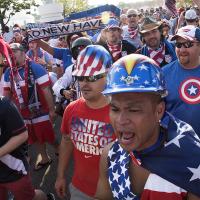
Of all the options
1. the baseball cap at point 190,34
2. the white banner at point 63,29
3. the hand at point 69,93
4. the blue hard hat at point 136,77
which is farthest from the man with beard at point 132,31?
the blue hard hat at point 136,77

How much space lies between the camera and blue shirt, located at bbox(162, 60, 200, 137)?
3.09 meters

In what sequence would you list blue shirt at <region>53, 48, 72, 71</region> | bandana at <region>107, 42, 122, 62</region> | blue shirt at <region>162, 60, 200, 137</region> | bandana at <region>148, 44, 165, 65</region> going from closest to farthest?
blue shirt at <region>162, 60, 200, 137</region> < bandana at <region>148, 44, 165, 65</region> < bandana at <region>107, 42, 122, 62</region> < blue shirt at <region>53, 48, 72, 71</region>

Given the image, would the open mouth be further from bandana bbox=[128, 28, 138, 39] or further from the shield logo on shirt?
bandana bbox=[128, 28, 138, 39]

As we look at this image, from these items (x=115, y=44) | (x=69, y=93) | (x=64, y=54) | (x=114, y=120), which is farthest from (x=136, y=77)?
(x=64, y=54)

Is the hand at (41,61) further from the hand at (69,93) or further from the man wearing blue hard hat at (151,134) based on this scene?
the man wearing blue hard hat at (151,134)

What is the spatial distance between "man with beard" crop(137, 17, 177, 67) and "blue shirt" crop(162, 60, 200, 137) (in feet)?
3.88

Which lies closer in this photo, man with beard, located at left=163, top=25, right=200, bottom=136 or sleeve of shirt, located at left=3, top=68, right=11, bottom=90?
man with beard, located at left=163, top=25, right=200, bottom=136

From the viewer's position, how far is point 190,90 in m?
3.21

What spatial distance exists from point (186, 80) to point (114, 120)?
1.82m

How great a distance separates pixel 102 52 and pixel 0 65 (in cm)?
88

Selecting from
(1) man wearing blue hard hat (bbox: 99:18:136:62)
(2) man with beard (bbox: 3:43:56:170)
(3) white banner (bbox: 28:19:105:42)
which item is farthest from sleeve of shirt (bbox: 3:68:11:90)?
(1) man wearing blue hard hat (bbox: 99:18:136:62)

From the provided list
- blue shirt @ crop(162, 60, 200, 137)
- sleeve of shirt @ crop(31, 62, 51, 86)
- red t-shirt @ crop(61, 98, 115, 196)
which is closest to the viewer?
red t-shirt @ crop(61, 98, 115, 196)

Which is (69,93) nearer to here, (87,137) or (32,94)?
(32,94)

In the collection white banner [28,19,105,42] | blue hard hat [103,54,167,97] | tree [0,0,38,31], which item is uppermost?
blue hard hat [103,54,167,97]
